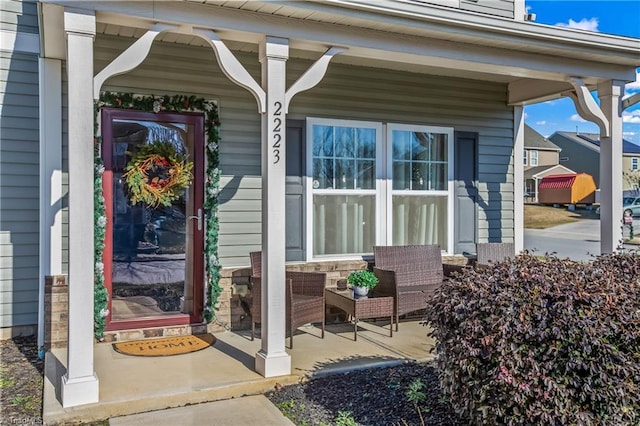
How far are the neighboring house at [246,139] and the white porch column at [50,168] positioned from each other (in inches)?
0.5

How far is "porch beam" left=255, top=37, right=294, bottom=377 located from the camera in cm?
366

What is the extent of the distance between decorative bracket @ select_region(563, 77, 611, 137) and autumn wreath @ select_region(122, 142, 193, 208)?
3.82 m

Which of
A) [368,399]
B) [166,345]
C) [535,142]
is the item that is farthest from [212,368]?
[535,142]

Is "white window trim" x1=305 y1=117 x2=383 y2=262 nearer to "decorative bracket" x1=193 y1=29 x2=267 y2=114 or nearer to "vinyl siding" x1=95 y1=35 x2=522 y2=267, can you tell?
"vinyl siding" x1=95 y1=35 x2=522 y2=267

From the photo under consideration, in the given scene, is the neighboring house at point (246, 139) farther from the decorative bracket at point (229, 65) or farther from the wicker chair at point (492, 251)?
the wicker chair at point (492, 251)

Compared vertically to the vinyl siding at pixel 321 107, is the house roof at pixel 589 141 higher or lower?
higher

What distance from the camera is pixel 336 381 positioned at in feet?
12.0

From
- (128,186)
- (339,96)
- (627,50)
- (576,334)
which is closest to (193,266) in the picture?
(128,186)

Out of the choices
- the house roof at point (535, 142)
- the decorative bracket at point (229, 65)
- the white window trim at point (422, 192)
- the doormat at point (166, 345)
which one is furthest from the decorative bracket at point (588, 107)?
the house roof at point (535, 142)

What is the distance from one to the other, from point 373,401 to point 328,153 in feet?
9.31

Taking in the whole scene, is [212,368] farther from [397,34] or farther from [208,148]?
[397,34]

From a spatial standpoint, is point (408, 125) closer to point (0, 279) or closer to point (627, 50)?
point (627, 50)

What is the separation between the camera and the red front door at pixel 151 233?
4.58 meters

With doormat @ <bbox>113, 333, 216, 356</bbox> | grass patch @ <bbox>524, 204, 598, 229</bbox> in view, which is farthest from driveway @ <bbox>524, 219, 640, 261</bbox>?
doormat @ <bbox>113, 333, 216, 356</bbox>
